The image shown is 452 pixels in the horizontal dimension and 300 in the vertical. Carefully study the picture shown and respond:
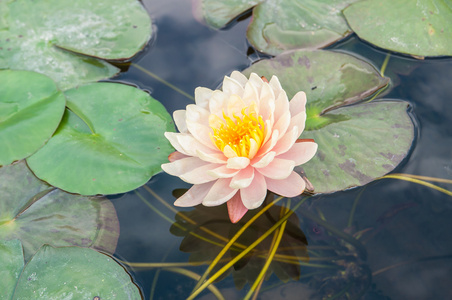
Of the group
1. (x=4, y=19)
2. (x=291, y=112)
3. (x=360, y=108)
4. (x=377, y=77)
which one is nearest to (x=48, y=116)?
(x=4, y=19)

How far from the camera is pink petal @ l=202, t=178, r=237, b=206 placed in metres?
1.99

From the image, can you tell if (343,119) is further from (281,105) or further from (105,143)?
(105,143)

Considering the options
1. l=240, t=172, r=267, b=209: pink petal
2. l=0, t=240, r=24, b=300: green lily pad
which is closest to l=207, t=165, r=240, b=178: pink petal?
l=240, t=172, r=267, b=209: pink petal

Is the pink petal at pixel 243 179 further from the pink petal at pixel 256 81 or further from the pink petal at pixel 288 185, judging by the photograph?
the pink petal at pixel 256 81

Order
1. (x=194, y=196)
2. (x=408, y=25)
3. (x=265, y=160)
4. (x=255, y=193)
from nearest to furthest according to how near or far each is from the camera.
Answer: (x=265, y=160), (x=255, y=193), (x=194, y=196), (x=408, y=25)

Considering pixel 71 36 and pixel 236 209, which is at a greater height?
pixel 71 36

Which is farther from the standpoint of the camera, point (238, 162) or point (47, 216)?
point (47, 216)

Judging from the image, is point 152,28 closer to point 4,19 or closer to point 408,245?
point 4,19

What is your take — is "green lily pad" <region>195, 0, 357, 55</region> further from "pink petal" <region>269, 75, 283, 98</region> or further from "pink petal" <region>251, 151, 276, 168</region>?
"pink petal" <region>251, 151, 276, 168</region>

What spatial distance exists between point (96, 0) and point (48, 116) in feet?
4.06

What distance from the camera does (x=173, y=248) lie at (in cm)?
227

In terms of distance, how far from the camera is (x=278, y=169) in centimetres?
199

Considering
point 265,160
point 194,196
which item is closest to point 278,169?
point 265,160

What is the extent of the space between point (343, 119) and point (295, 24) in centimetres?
102
